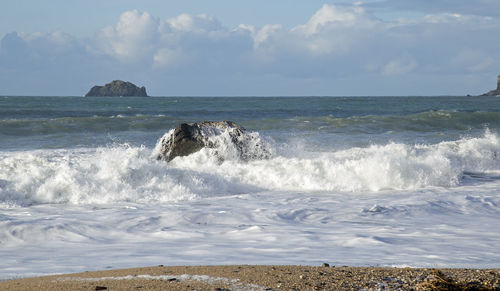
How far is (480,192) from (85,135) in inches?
530

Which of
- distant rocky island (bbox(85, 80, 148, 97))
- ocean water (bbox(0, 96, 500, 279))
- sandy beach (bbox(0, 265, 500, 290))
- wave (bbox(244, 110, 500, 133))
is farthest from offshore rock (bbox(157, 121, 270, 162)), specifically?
distant rocky island (bbox(85, 80, 148, 97))

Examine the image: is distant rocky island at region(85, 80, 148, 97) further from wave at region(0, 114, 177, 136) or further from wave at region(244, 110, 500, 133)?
wave at region(244, 110, 500, 133)

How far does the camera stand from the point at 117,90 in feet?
358

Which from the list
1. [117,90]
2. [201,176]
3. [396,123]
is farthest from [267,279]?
[117,90]

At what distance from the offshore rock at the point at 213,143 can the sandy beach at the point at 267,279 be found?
23.4 ft

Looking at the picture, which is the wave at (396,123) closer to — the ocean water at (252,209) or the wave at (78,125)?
the wave at (78,125)

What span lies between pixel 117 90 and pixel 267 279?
109290 mm

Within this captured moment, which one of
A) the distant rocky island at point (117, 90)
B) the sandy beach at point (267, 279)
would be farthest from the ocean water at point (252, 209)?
the distant rocky island at point (117, 90)

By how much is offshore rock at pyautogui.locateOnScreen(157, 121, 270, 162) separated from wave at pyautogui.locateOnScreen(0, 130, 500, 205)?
4.4 inches

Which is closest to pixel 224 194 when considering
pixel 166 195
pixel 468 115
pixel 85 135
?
pixel 166 195

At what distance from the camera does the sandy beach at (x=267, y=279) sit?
144 inches

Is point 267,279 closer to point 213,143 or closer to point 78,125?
point 213,143

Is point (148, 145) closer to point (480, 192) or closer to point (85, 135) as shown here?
point (85, 135)

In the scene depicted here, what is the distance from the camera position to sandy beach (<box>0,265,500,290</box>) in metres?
3.66
